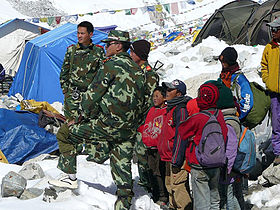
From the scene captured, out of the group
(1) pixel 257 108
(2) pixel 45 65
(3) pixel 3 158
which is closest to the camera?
(1) pixel 257 108

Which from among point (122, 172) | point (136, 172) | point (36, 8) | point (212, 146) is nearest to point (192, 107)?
point (212, 146)

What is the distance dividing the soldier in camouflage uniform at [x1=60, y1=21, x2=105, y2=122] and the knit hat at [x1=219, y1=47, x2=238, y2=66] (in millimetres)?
1819

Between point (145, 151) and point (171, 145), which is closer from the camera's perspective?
point (171, 145)

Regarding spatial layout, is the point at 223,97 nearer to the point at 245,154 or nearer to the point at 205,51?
the point at 245,154

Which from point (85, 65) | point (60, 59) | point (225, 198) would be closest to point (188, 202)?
point (225, 198)

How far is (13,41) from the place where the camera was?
19234mm

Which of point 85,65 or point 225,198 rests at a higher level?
point 85,65

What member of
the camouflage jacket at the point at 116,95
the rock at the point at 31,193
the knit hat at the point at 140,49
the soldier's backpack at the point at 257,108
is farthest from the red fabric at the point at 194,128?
the rock at the point at 31,193

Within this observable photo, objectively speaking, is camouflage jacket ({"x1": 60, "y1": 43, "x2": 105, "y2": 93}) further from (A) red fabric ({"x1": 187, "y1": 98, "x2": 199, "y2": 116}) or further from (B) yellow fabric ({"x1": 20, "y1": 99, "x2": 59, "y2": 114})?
(B) yellow fabric ({"x1": 20, "y1": 99, "x2": 59, "y2": 114})

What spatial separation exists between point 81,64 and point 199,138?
2.47m

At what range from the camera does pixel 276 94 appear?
550 centimetres

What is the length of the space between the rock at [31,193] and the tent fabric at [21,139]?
2.66 meters

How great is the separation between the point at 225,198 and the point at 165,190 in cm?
98

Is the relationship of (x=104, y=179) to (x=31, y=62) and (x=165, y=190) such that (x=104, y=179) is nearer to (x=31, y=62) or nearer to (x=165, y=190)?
(x=165, y=190)
